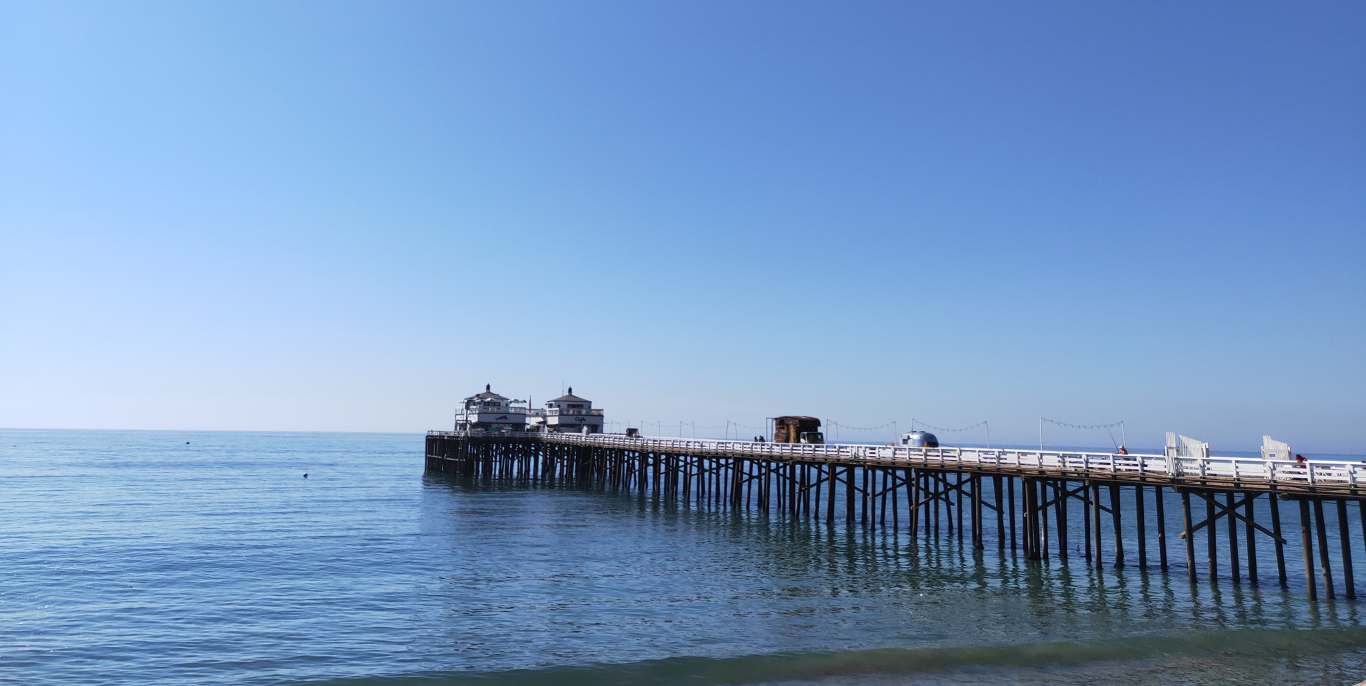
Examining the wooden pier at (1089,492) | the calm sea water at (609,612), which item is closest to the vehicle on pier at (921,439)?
the wooden pier at (1089,492)

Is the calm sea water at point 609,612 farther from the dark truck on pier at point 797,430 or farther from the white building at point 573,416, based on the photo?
the white building at point 573,416

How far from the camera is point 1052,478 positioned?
29109mm

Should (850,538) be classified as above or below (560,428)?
below

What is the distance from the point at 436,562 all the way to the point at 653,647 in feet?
47.3

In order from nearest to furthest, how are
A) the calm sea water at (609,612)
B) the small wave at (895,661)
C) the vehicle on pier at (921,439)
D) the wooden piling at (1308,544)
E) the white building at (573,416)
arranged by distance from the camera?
the small wave at (895,661) → the calm sea water at (609,612) → the wooden piling at (1308,544) → the vehicle on pier at (921,439) → the white building at (573,416)

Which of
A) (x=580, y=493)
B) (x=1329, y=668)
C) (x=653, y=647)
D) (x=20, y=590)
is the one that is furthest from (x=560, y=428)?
(x=1329, y=668)

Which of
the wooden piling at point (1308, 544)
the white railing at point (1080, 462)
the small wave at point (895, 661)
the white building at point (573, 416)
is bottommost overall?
the small wave at point (895, 661)

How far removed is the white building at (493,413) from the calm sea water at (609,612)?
42.2m

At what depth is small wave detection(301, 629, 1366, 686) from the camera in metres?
16.9

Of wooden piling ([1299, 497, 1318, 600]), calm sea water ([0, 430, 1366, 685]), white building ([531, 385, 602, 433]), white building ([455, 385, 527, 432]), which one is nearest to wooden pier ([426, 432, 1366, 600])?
wooden piling ([1299, 497, 1318, 600])

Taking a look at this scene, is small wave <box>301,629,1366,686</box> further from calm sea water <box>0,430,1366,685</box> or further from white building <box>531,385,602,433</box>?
white building <box>531,385,602,433</box>

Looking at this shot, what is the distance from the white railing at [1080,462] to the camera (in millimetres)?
22375

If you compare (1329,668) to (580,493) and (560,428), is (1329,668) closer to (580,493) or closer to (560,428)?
(580,493)

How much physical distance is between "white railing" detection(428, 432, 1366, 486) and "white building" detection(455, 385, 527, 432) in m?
37.6
